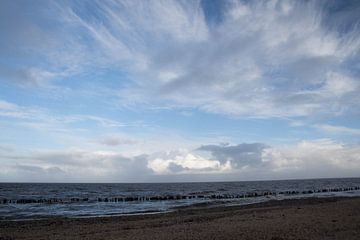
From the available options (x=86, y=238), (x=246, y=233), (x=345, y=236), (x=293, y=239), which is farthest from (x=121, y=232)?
(x=345, y=236)

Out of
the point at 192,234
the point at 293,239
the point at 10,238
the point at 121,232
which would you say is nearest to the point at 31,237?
the point at 10,238

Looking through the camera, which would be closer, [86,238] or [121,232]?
[86,238]

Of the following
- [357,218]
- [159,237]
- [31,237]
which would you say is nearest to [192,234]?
[159,237]

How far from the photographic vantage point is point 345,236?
48.4 ft

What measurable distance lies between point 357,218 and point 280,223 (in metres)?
4.80

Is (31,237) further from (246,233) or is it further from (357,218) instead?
(357,218)

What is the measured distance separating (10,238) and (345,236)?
619 inches

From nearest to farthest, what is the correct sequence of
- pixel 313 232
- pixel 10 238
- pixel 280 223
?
pixel 313 232 → pixel 10 238 → pixel 280 223

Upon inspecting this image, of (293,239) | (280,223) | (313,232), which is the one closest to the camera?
(293,239)

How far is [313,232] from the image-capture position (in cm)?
1595

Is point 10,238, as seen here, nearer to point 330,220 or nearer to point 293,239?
point 293,239

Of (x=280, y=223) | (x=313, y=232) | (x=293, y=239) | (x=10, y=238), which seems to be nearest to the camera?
(x=293, y=239)

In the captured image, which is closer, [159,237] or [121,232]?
[159,237]

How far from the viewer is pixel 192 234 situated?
1652 centimetres
